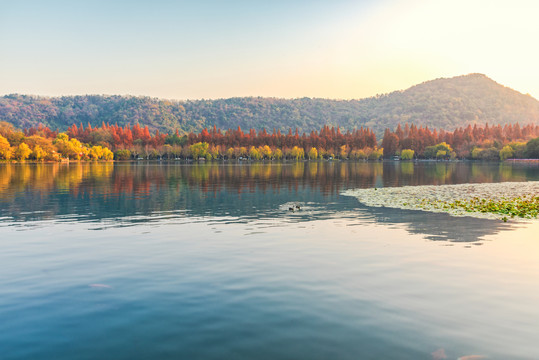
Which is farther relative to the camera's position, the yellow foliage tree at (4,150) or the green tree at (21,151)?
the green tree at (21,151)

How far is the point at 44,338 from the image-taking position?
31.7ft

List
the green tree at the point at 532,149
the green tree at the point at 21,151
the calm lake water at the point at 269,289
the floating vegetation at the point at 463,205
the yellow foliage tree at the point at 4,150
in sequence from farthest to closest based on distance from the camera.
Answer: the green tree at the point at 532,149, the green tree at the point at 21,151, the yellow foliage tree at the point at 4,150, the floating vegetation at the point at 463,205, the calm lake water at the point at 269,289

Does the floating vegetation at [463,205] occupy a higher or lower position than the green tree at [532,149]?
lower

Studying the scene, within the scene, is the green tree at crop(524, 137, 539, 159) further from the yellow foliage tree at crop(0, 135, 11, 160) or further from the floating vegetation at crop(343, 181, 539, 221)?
the yellow foliage tree at crop(0, 135, 11, 160)

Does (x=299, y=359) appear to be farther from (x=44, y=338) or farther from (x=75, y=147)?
(x=75, y=147)

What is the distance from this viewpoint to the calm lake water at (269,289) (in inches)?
367

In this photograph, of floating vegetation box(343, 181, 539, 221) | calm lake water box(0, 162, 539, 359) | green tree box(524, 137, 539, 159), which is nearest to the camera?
calm lake water box(0, 162, 539, 359)

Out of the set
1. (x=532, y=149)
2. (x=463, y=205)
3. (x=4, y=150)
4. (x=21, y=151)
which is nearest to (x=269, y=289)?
(x=463, y=205)

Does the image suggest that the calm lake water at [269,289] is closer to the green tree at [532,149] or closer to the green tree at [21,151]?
the green tree at [21,151]

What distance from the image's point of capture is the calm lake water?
933 centimetres

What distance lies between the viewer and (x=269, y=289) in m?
13.2

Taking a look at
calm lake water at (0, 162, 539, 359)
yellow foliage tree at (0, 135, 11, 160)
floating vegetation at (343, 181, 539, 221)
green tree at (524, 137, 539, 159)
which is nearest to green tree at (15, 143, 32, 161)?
yellow foliage tree at (0, 135, 11, 160)

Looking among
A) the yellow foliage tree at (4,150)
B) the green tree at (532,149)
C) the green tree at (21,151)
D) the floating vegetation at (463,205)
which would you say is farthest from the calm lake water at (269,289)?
the green tree at (532,149)

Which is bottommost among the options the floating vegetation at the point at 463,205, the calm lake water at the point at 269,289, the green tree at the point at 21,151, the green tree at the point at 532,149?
the calm lake water at the point at 269,289
